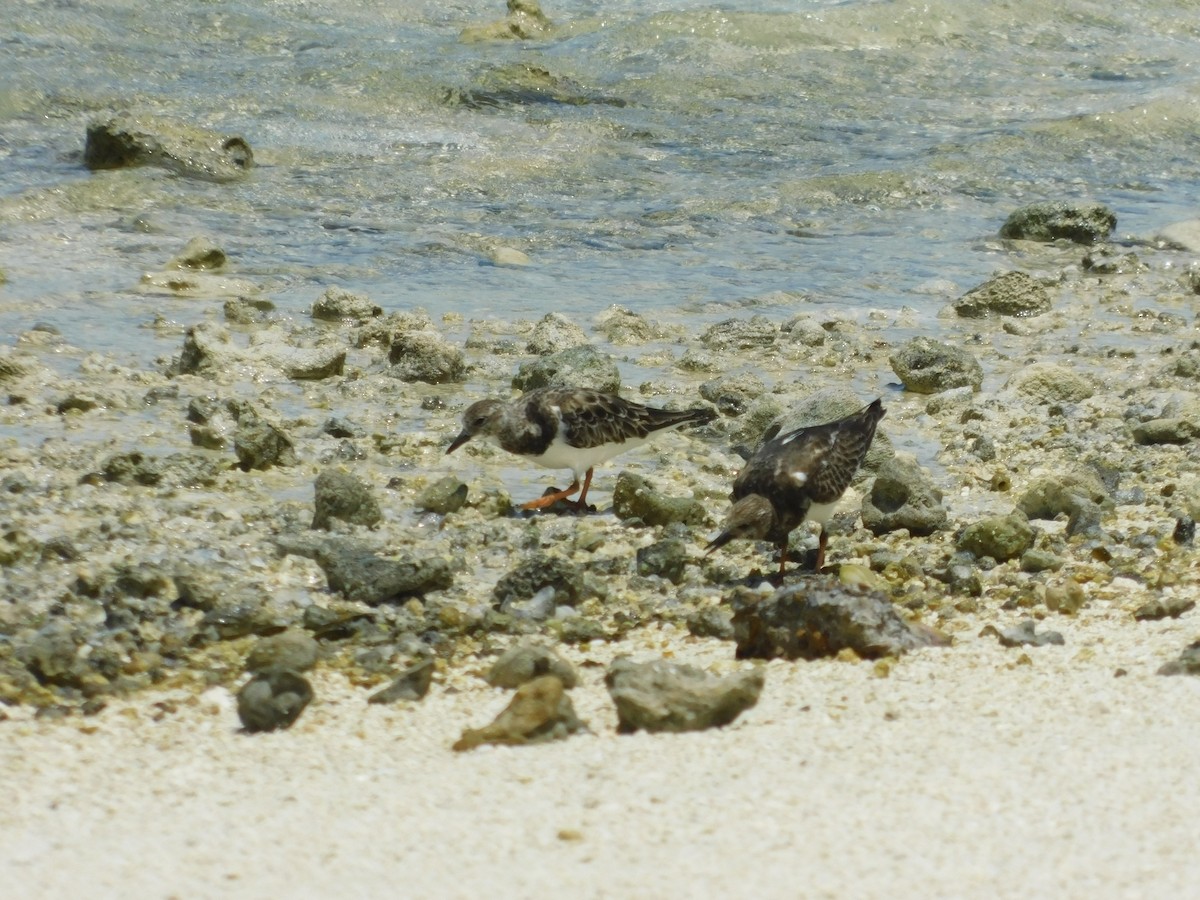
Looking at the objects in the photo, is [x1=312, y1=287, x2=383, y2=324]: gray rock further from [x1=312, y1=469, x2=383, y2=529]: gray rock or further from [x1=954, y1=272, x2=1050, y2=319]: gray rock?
[x1=954, y1=272, x2=1050, y2=319]: gray rock

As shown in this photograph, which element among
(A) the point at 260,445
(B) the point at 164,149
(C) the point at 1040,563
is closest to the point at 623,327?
(A) the point at 260,445

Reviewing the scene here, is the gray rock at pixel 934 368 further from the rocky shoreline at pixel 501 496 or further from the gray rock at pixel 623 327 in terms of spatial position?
the gray rock at pixel 623 327

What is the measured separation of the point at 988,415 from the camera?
26.5 ft

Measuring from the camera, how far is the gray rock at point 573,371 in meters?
8.15

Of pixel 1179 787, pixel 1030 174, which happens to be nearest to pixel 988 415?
pixel 1179 787

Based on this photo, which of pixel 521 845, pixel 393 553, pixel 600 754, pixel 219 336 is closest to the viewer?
pixel 521 845

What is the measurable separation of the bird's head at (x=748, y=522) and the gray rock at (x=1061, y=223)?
7643mm

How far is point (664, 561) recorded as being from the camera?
5.88m

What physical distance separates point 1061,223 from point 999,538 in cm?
723

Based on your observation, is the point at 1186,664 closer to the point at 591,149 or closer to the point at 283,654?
the point at 283,654

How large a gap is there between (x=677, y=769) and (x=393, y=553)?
8.01 ft

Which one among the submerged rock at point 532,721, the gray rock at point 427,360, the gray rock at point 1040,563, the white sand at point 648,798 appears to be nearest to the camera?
the white sand at point 648,798

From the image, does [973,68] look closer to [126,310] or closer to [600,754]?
[126,310]

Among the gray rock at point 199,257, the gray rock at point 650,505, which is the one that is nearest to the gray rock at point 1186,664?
the gray rock at point 650,505
